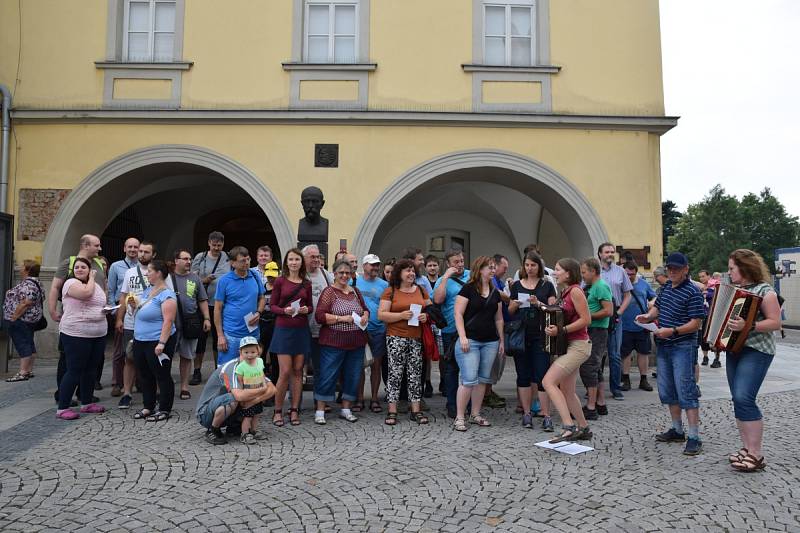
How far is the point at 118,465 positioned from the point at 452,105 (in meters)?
7.81

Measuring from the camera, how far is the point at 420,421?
5461 mm

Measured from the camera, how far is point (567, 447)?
4.67m

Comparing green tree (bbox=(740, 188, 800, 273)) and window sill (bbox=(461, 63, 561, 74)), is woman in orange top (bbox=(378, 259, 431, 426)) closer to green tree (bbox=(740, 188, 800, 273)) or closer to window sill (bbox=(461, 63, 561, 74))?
window sill (bbox=(461, 63, 561, 74))

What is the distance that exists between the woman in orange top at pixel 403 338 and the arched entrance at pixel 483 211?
4.29m

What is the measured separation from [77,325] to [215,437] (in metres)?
1.95

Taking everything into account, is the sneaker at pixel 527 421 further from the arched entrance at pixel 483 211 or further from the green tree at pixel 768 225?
the green tree at pixel 768 225

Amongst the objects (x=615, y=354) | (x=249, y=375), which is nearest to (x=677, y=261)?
(x=615, y=354)

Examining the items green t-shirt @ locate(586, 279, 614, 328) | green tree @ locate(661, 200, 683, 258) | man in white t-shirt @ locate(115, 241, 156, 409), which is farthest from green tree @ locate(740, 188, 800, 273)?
man in white t-shirt @ locate(115, 241, 156, 409)

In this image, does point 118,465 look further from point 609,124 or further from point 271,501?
point 609,124

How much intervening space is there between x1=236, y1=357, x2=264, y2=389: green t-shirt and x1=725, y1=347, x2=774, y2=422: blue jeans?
368 centimetres

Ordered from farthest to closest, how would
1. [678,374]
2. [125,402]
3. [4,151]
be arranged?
[4,151]
[125,402]
[678,374]

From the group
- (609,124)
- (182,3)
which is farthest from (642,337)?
(182,3)

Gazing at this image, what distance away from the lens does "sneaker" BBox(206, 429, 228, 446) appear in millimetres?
4703

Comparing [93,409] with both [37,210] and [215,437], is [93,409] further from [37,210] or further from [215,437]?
[37,210]
